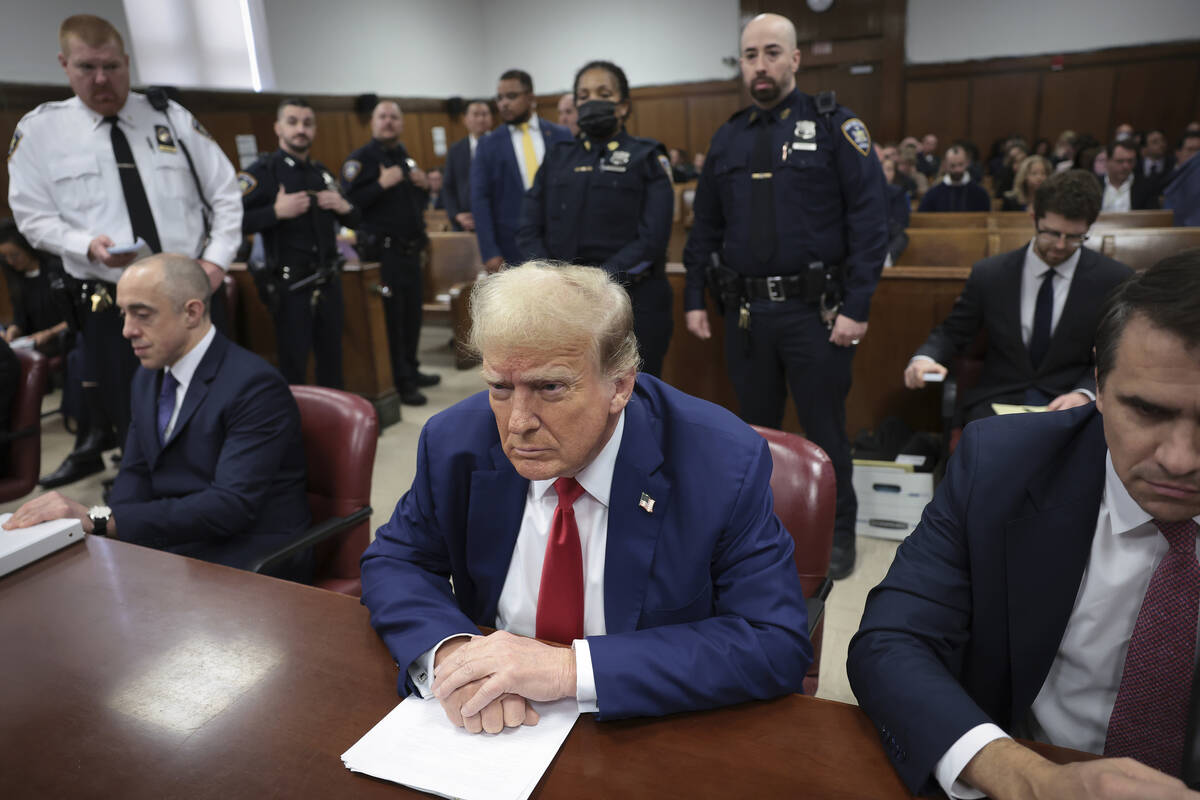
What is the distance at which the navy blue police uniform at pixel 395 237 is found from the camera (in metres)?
4.82

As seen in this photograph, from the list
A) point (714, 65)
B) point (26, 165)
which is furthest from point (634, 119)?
point (26, 165)

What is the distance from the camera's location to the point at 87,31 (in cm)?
271

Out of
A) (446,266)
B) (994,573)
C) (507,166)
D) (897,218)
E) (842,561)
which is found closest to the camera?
(994,573)

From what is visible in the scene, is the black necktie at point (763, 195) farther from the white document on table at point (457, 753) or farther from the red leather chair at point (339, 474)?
the white document on table at point (457, 753)

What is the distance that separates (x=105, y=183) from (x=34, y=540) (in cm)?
202

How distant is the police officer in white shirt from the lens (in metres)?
2.82

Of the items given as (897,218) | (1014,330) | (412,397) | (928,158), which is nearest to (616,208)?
(1014,330)

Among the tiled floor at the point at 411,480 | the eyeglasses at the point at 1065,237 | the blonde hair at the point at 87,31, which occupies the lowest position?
the tiled floor at the point at 411,480

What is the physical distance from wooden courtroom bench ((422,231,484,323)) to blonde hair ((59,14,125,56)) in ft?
11.0

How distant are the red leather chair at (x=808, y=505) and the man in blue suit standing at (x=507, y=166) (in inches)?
117

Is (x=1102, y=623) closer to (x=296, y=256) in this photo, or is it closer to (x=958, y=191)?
(x=296, y=256)

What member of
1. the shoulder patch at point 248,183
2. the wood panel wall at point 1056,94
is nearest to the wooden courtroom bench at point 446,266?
the shoulder patch at point 248,183

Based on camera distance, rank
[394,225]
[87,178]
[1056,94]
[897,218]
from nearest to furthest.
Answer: [87,178]
[394,225]
[897,218]
[1056,94]

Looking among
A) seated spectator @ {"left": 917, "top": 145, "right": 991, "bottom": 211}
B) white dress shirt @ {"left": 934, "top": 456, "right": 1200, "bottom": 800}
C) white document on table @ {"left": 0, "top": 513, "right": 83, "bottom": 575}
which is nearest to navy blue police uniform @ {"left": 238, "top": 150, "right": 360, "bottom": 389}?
white document on table @ {"left": 0, "top": 513, "right": 83, "bottom": 575}
